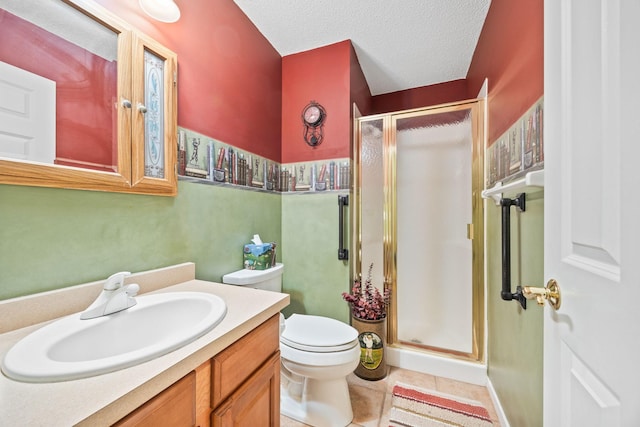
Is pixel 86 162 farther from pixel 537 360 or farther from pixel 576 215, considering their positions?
pixel 537 360

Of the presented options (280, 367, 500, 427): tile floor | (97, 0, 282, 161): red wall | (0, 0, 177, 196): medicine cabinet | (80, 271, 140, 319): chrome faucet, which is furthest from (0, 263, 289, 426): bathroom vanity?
(97, 0, 282, 161): red wall

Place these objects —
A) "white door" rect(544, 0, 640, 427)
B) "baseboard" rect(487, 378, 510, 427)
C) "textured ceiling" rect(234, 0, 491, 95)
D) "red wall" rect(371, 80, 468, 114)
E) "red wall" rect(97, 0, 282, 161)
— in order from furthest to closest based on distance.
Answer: "red wall" rect(371, 80, 468, 114) → "textured ceiling" rect(234, 0, 491, 95) → "baseboard" rect(487, 378, 510, 427) → "red wall" rect(97, 0, 282, 161) → "white door" rect(544, 0, 640, 427)

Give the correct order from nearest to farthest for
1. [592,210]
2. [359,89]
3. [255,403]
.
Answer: [592,210] < [255,403] < [359,89]

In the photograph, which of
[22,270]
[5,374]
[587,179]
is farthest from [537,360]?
[22,270]

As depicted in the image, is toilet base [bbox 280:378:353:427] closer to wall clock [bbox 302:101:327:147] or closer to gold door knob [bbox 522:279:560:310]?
gold door knob [bbox 522:279:560:310]

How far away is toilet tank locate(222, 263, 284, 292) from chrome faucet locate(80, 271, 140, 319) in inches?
21.6

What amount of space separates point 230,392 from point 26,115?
101 centimetres

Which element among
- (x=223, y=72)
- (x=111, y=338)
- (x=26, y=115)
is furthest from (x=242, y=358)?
(x=223, y=72)

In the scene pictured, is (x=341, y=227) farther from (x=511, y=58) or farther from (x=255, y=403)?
(x=511, y=58)

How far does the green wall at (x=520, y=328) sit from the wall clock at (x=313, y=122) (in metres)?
1.31

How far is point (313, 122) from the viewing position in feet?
6.24

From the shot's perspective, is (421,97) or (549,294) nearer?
(549,294)

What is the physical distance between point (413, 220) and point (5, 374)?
205 cm

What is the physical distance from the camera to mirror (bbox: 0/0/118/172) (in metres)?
0.69
